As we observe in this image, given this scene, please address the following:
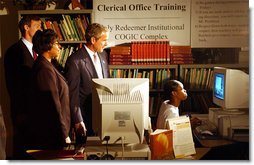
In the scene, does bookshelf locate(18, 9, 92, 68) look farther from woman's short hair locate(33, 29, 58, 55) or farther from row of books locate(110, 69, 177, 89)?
row of books locate(110, 69, 177, 89)

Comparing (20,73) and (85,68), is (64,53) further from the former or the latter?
(20,73)

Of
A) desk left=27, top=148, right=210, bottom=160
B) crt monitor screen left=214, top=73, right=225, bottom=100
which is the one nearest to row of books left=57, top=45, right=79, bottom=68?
desk left=27, top=148, right=210, bottom=160

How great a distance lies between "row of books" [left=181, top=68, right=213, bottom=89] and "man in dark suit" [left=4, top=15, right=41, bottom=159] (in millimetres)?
1333

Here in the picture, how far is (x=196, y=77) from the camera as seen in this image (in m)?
3.57

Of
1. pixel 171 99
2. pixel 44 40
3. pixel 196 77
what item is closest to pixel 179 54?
pixel 196 77

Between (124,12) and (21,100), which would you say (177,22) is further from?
(21,100)

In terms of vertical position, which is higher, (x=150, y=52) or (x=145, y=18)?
(x=145, y=18)

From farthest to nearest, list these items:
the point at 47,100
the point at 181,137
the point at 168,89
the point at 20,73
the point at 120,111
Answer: the point at 168,89 → the point at 20,73 → the point at 47,100 → the point at 181,137 → the point at 120,111

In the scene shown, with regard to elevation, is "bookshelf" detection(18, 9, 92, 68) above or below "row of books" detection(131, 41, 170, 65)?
above

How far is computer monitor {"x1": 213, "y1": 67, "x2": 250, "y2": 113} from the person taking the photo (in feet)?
11.4

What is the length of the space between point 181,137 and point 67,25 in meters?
1.40

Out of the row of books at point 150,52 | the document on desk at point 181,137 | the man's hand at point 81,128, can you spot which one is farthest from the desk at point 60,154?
the row of books at point 150,52

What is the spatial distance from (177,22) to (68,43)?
3.17 feet

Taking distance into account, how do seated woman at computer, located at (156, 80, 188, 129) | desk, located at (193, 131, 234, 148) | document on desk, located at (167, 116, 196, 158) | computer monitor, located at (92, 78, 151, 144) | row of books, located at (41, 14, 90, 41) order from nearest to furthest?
computer monitor, located at (92, 78, 151, 144), document on desk, located at (167, 116, 196, 158), desk, located at (193, 131, 234, 148), seated woman at computer, located at (156, 80, 188, 129), row of books, located at (41, 14, 90, 41)
